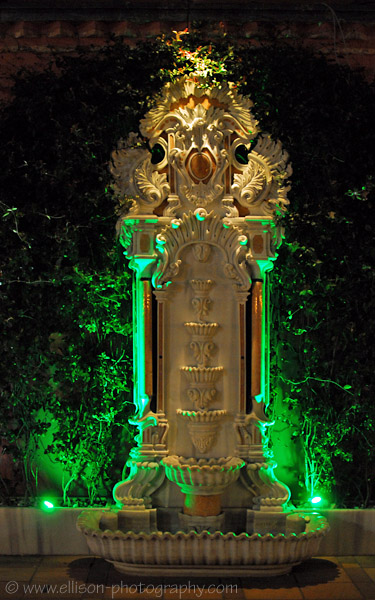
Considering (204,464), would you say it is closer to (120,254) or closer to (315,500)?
(315,500)

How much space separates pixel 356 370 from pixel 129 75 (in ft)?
8.27

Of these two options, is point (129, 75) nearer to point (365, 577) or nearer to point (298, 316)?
point (298, 316)

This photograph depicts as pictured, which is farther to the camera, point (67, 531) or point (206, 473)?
point (67, 531)

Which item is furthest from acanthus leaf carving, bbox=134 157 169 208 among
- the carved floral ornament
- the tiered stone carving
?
the tiered stone carving

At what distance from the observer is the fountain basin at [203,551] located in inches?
180

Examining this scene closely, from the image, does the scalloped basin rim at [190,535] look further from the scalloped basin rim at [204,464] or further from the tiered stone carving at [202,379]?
the tiered stone carving at [202,379]

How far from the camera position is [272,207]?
4984 millimetres

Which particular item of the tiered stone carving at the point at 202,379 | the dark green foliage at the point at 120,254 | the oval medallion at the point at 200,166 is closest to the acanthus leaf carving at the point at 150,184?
the oval medallion at the point at 200,166

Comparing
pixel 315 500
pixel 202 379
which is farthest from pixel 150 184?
pixel 315 500

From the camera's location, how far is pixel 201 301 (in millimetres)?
4965

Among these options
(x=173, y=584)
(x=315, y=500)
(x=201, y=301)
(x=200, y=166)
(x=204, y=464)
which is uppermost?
(x=200, y=166)

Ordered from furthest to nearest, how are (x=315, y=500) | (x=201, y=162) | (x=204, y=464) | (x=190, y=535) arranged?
1. (x=315, y=500)
2. (x=201, y=162)
3. (x=204, y=464)
4. (x=190, y=535)

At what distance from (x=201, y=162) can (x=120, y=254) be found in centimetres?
87

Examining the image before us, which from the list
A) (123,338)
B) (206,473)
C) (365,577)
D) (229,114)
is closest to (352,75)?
(229,114)
